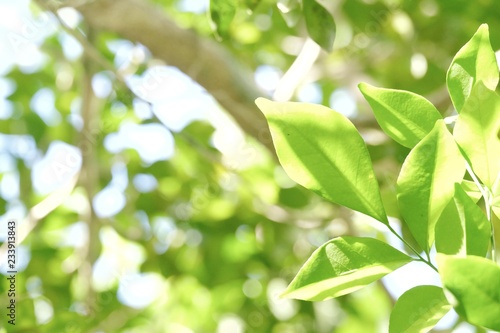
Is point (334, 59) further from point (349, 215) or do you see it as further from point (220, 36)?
point (220, 36)

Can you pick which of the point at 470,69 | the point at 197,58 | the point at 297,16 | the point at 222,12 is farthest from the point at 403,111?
the point at 197,58

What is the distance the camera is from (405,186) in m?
0.49

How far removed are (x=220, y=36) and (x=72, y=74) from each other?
3.77 ft

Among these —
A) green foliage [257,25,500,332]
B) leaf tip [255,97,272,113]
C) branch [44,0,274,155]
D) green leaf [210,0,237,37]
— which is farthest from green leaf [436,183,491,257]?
branch [44,0,274,155]

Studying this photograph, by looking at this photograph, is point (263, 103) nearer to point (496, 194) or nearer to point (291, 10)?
point (496, 194)

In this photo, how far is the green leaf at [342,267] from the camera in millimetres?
480

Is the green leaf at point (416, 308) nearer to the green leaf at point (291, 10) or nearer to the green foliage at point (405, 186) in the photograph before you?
the green foliage at point (405, 186)

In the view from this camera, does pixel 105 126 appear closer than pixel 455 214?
No

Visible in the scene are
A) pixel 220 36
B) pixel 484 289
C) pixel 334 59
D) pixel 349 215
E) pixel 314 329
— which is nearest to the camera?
pixel 484 289

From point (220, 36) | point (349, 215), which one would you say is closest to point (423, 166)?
point (220, 36)

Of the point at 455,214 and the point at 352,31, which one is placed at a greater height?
the point at 455,214

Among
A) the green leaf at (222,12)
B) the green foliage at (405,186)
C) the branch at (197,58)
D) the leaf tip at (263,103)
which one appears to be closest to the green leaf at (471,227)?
the green foliage at (405,186)

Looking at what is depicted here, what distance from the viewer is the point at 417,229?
483mm

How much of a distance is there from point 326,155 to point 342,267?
8 centimetres
